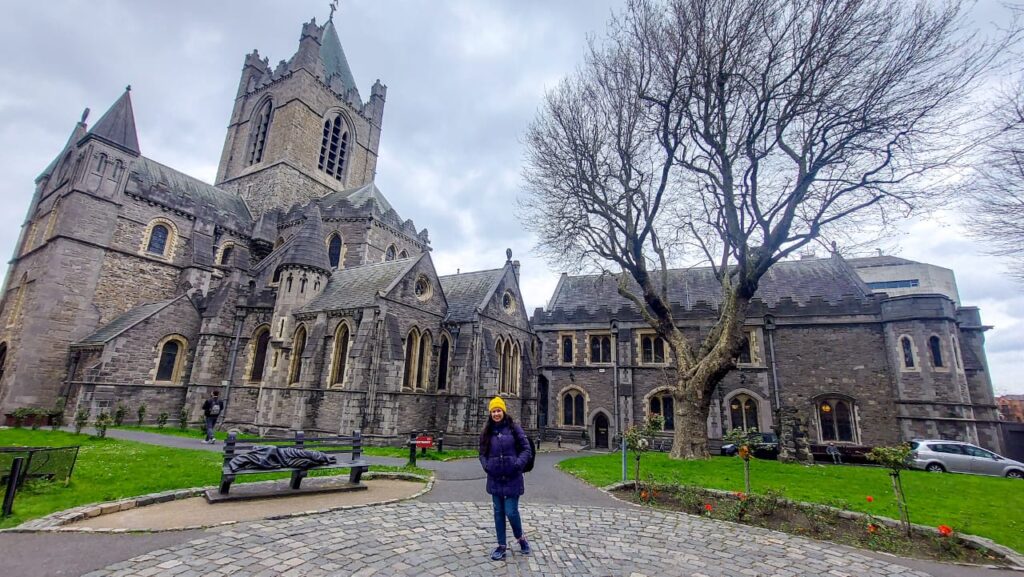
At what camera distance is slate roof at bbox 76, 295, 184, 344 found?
19172 millimetres

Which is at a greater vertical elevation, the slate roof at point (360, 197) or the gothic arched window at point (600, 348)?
the slate roof at point (360, 197)

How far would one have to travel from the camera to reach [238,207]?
1219 inches

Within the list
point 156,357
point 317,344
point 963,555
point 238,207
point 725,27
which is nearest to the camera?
point 963,555

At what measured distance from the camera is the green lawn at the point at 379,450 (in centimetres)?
1413

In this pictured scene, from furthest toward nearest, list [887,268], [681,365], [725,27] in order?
[887,268]
[681,365]
[725,27]

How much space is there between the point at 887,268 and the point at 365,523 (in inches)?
2410

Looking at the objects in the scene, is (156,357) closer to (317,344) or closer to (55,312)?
(55,312)

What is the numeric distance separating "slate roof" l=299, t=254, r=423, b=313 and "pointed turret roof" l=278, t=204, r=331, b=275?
1.18 metres

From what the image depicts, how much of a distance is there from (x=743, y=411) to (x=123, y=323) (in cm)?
3127

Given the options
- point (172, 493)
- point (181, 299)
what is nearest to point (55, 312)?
point (181, 299)

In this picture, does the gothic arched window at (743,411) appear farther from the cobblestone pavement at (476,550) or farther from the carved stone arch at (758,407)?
the cobblestone pavement at (476,550)

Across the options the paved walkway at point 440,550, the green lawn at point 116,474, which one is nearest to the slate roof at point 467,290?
the green lawn at point 116,474

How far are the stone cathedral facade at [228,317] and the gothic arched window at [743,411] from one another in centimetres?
1035

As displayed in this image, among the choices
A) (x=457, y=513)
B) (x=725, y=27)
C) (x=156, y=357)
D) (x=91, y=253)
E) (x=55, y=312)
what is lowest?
(x=457, y=513)
